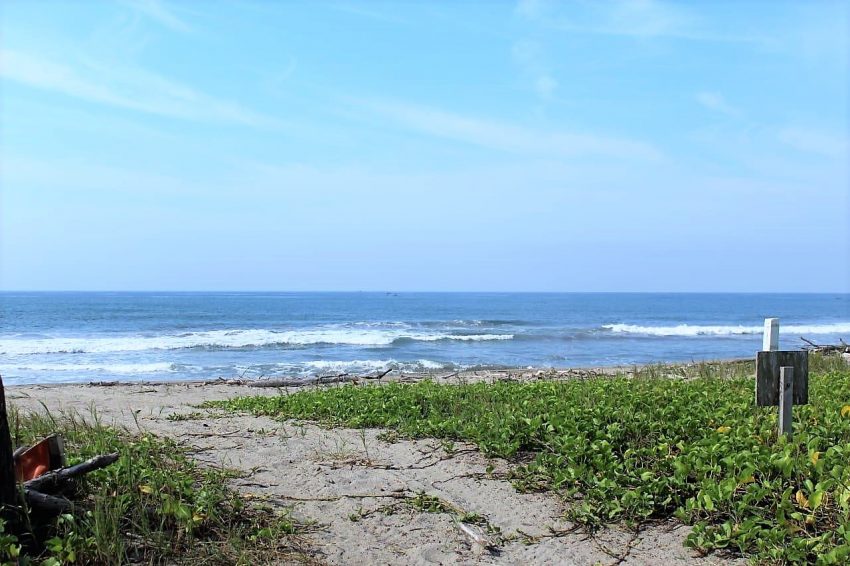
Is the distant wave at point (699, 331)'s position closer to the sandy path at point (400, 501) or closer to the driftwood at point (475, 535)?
the sandy path at point (400, 501)

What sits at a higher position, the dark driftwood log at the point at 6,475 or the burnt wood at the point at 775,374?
the burnt wood at the point at 775,374

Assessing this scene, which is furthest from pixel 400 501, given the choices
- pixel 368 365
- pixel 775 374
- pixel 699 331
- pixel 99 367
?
A: pixel 699 331

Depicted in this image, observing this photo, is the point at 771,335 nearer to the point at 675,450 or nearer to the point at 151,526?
the point at 675,450

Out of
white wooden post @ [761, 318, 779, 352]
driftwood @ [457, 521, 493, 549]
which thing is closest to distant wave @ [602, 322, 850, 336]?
white wooden post @ [761, 318, 779, 352]

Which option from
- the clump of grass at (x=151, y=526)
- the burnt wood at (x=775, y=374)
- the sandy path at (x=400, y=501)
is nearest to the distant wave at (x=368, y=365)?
the sandy path at (x=400, y=501)

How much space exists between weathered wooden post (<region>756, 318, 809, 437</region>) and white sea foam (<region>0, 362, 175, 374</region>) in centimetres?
2106

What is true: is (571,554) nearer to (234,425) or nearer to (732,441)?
(732,441)

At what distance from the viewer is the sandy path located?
493 centimetres

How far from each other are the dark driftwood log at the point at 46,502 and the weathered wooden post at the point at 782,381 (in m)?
6.11

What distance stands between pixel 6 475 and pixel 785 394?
664cm

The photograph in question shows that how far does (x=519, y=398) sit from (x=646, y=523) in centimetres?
413

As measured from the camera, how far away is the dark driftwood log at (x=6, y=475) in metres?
4.10

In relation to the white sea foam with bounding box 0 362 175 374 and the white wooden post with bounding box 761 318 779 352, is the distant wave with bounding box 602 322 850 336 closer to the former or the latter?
the white sea foam with bounding box 0 362 175 374

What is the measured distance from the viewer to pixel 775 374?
6.55m
